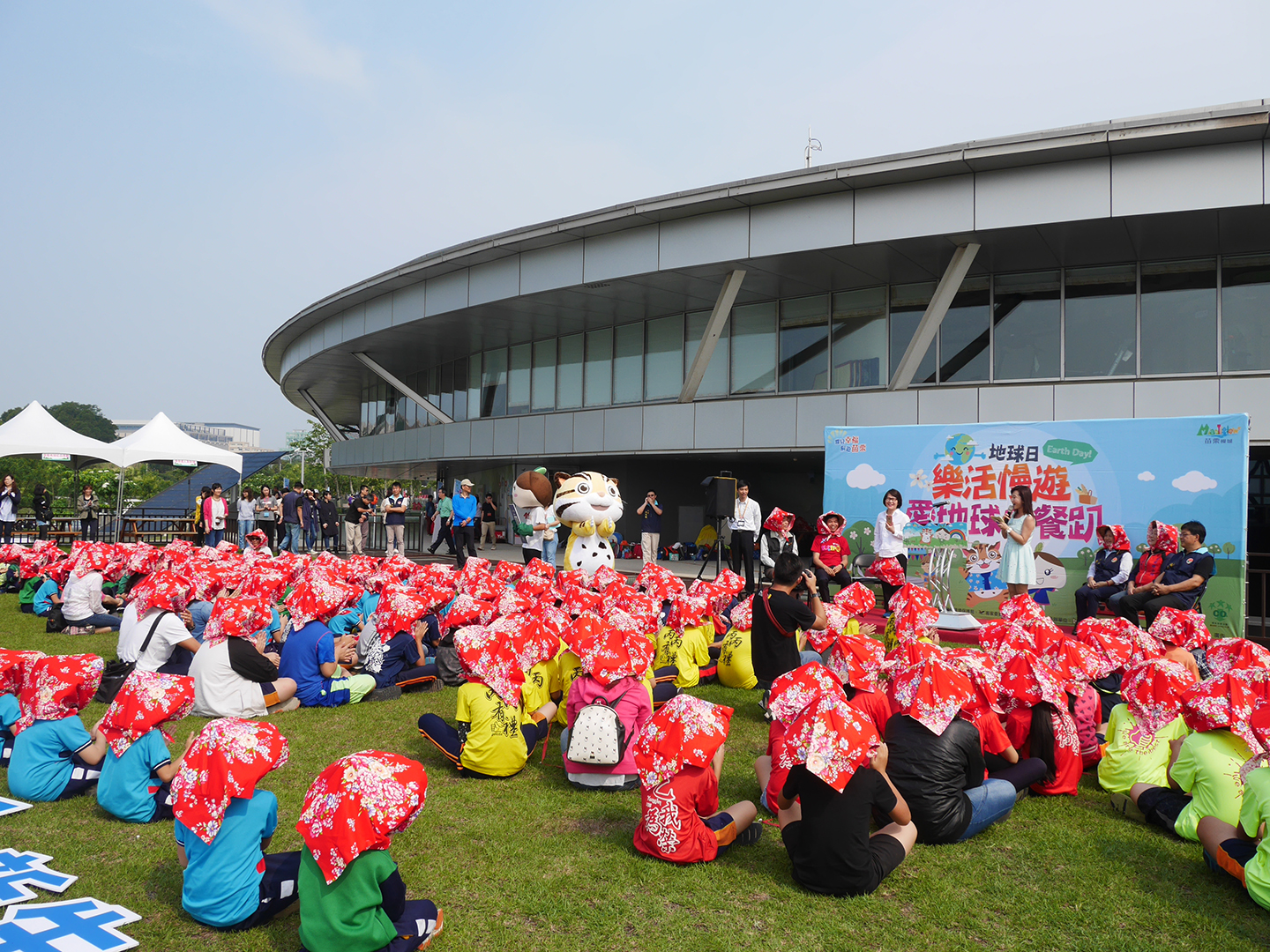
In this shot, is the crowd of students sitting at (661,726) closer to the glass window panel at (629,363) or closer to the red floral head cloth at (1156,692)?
the red floral head cloth at (1156,692)

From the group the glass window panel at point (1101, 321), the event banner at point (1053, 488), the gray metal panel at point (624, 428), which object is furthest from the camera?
the gray metal panel at point (624, 428)

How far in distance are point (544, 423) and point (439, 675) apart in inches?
517

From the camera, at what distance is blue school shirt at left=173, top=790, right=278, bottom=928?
374cm

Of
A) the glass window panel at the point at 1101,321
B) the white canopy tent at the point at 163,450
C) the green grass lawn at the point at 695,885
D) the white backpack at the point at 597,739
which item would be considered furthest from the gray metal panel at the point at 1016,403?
the white canopy tent at the point at 163,450

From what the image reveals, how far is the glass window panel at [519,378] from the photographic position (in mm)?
23719

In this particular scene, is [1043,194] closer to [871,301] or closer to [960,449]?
[871,301]

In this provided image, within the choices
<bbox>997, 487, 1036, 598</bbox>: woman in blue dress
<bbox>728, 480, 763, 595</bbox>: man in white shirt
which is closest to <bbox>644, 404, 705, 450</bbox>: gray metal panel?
<bbox>728, 480, 763, 595</bbox>: man in white shirt

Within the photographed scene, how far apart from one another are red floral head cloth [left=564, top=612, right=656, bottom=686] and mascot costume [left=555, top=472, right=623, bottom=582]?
5438 mm

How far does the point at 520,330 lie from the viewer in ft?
73.9

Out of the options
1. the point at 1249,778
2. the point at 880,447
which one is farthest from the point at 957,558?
the point at 1249,778

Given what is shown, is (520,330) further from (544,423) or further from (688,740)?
(688,740)

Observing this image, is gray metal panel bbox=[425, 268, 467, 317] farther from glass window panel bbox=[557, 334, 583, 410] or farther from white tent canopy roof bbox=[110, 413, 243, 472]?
white tent canopy roof bbox=[110, 413, 243, 472]

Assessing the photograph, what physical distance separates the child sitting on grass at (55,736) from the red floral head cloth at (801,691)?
419cm

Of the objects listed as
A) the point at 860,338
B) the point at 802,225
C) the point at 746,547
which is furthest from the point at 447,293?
the point at 746,547
